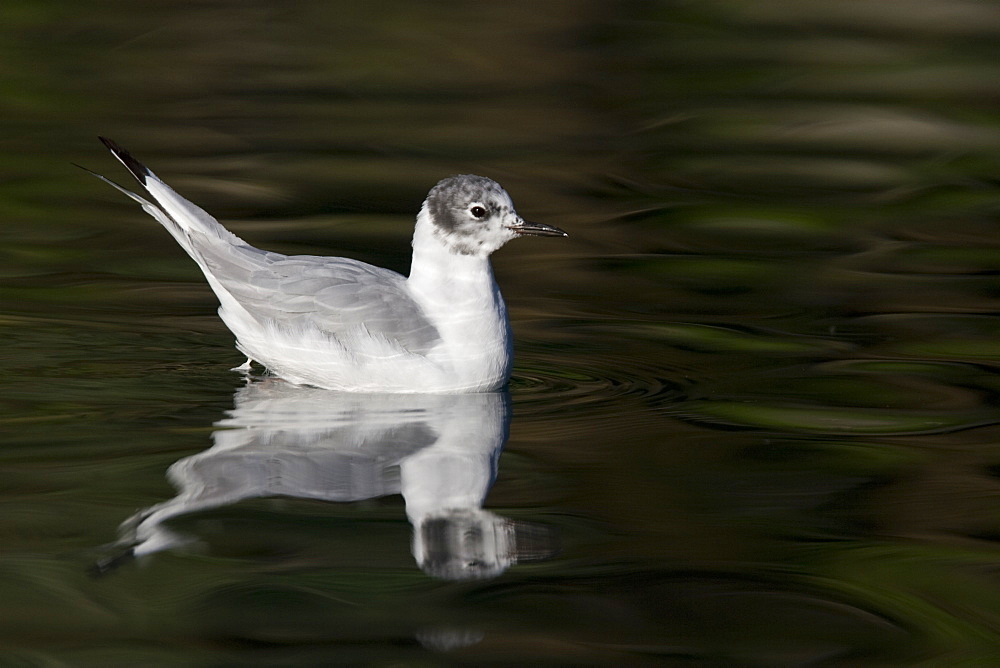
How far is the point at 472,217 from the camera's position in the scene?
725 centimetres

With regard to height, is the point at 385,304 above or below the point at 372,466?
above

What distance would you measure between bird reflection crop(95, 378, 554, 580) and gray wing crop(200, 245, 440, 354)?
1.07 ft

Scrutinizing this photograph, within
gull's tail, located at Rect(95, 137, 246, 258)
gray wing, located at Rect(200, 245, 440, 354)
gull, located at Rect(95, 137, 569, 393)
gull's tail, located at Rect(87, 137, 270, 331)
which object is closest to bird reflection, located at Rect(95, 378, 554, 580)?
gull, located at Rect(95, 137, 569, 393)

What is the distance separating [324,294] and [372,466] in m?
1.37

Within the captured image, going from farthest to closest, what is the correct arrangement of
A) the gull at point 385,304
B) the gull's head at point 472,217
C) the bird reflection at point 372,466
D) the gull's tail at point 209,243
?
the gull's tail at point 209,243
the gull's head at point 472,217
the gull at point 385,304
the bird reflection at point 372,466

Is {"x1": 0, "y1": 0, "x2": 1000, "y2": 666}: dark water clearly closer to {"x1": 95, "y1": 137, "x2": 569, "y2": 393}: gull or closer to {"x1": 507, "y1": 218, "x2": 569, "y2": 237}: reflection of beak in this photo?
{"x1": 95, "y1": 137, "x2": 569, "y2": 393}: gull

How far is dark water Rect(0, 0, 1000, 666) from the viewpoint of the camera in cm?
478

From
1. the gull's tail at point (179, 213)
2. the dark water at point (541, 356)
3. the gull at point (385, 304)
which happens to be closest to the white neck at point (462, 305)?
the gull at point (385, 304)

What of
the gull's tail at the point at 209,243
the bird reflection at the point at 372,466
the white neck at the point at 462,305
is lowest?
the bird reflection at the point at 372,466

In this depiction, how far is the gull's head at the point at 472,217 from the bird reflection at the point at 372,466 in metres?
0.73

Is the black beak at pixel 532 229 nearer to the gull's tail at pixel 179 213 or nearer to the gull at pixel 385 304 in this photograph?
the gull at pixel 385 304

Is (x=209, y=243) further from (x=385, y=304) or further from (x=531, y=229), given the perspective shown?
(x=531, y=229)

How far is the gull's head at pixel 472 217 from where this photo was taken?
7.24m

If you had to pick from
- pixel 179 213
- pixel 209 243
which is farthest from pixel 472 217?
pixel 179 213
